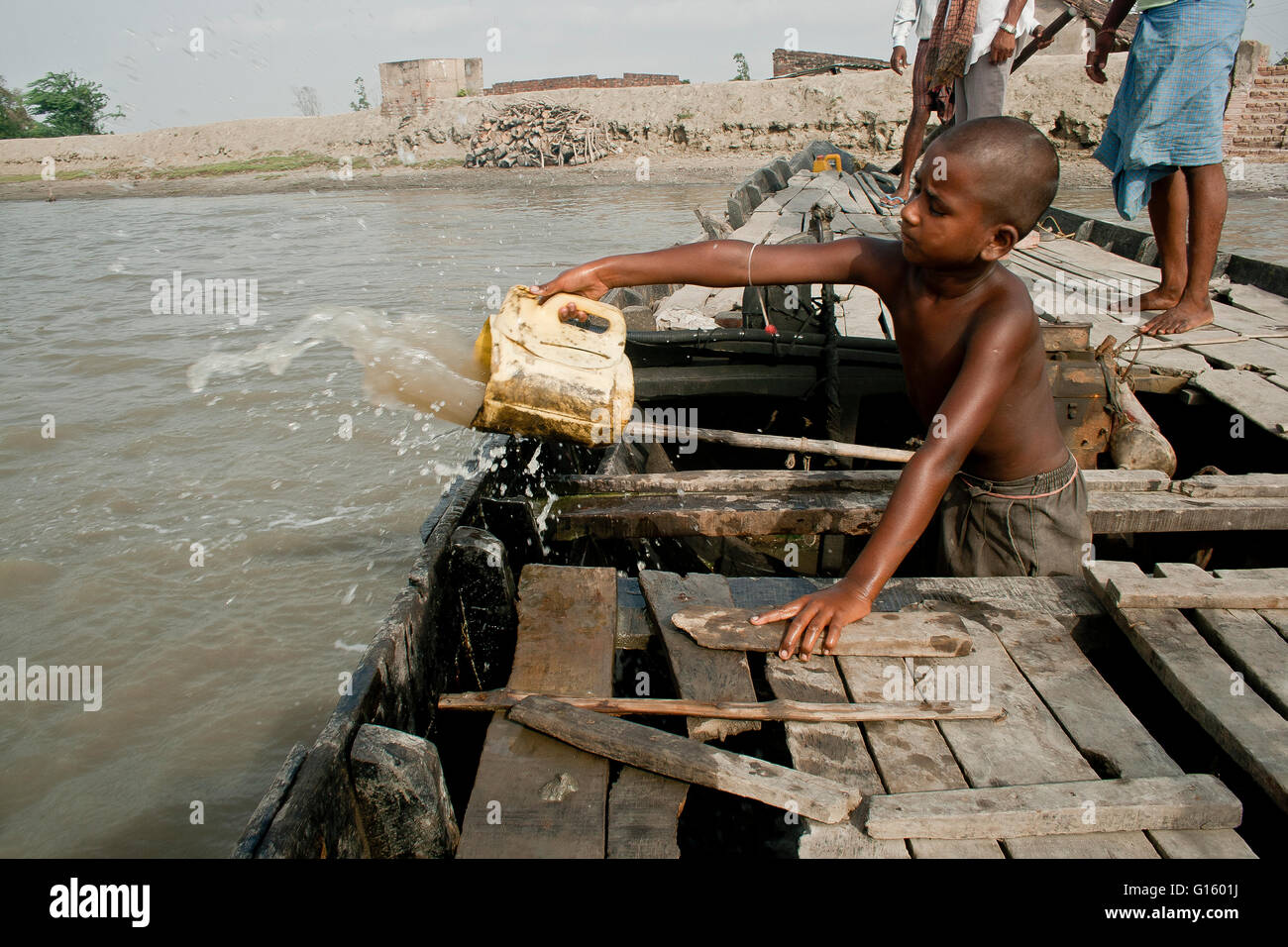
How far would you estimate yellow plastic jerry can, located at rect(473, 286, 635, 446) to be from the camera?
2701 millimetres

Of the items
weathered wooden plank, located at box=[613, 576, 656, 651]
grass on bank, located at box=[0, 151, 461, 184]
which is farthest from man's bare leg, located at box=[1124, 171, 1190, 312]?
grass on bank, located at box=[0, 151, 461, 184]

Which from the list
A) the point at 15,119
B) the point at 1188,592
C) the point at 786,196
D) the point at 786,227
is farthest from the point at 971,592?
the point at 15,119

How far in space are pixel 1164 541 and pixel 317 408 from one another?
25.1 feet

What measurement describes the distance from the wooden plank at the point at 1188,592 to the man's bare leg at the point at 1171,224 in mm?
2586

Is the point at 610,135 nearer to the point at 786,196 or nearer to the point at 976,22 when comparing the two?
the point at 786,196

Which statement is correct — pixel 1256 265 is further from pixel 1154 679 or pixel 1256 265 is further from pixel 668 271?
pixel 668 271

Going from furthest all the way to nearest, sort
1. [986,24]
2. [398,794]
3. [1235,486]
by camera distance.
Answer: [986,24], [1235,486], [398,794]

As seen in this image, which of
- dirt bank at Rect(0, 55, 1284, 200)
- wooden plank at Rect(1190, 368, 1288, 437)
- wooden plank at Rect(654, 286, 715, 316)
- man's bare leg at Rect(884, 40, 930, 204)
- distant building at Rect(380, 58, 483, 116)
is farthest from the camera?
distant building at Rect(380, 58, 483, 116)

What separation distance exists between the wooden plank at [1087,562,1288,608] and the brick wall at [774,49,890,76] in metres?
32.5

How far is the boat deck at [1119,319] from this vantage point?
4.30 metres

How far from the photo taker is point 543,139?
31.3 metres

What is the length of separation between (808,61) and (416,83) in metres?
16.8

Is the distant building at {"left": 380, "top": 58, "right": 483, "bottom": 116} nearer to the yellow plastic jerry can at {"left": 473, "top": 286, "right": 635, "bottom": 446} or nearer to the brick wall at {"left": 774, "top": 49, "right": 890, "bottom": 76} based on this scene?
the brick wall at {"left": 774, "top": 49, "right": 890, "bottom": 76}

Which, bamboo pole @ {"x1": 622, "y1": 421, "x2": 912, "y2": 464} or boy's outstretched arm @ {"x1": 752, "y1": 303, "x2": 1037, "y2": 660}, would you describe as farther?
bamboo pole @ {"x1": 622, "y1": 421, "x2": 912, "y2": 464}
